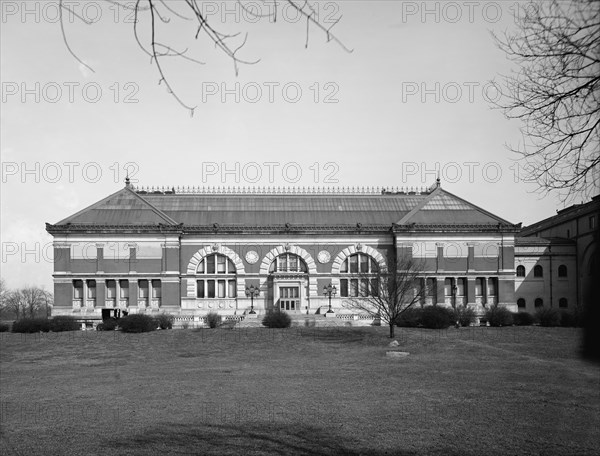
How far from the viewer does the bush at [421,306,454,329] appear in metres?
44.0

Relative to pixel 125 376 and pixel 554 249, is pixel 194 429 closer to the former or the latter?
pixel 125 376

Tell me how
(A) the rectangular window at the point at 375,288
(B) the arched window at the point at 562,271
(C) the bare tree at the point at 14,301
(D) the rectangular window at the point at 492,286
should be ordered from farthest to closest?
(C) the bare tree at the point at 14,301
(B) the arched window at the point at 562,271
(D) the rectangular window at the point at 492,286
(A) the rectangular window at the point at 375,288

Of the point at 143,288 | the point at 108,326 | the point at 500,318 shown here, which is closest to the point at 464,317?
the point at 500,318

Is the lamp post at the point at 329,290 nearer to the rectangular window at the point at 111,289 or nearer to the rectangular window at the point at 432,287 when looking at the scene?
the rectangular window at the point at 432,287

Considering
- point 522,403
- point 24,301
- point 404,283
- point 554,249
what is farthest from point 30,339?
point 24,301

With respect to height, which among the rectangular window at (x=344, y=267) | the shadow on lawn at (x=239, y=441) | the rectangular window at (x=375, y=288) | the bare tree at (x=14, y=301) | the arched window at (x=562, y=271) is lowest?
the bare tree at (x=14, y=301)

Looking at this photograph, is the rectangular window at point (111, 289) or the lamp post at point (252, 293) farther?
the rectangular window at point (111, 289)

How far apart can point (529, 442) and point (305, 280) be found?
4583 centimetres

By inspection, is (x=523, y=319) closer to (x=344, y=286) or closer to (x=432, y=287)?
(x=432, y=287)

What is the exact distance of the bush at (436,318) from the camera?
43969 millimetres

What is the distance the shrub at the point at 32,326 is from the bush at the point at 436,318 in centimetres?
2660

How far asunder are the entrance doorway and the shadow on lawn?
43.1 meters

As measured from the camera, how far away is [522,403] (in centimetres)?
1842

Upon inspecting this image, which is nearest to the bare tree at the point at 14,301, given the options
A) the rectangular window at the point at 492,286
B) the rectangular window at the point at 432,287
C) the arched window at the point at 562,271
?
the rectangular window at the point at 432,287
